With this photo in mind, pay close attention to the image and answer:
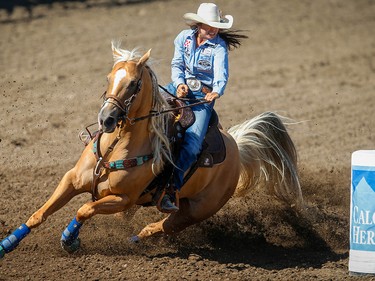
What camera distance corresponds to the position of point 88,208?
20.6ft

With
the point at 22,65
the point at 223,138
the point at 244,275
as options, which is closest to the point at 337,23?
the point at 22,65

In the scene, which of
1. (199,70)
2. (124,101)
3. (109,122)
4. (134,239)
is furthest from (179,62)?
(134,239)

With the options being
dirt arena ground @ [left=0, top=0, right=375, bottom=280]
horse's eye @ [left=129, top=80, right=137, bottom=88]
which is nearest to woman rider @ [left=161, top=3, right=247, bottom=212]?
dirt arena ground @ [left=0, top=0, right=375, bottom=280]

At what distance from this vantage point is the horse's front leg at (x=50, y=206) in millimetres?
6199

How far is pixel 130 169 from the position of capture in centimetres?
630

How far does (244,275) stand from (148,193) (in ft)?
3.50

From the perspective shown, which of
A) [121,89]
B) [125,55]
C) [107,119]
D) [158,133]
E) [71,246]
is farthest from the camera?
[71,246]

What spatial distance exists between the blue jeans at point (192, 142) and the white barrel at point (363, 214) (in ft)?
4.38

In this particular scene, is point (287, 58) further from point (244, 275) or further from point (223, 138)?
point (244, 275)

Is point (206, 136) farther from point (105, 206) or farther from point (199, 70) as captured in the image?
point (105, 206)

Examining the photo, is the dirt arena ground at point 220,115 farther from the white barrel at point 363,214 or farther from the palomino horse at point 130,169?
the palomino horse at point 130,169

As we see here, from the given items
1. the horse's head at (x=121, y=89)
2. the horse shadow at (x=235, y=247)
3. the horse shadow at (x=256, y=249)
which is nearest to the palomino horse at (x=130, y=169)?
the horse's head at (x=121, y=89)

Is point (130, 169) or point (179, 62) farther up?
point (179, 62)

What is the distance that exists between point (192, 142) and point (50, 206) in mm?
1321
